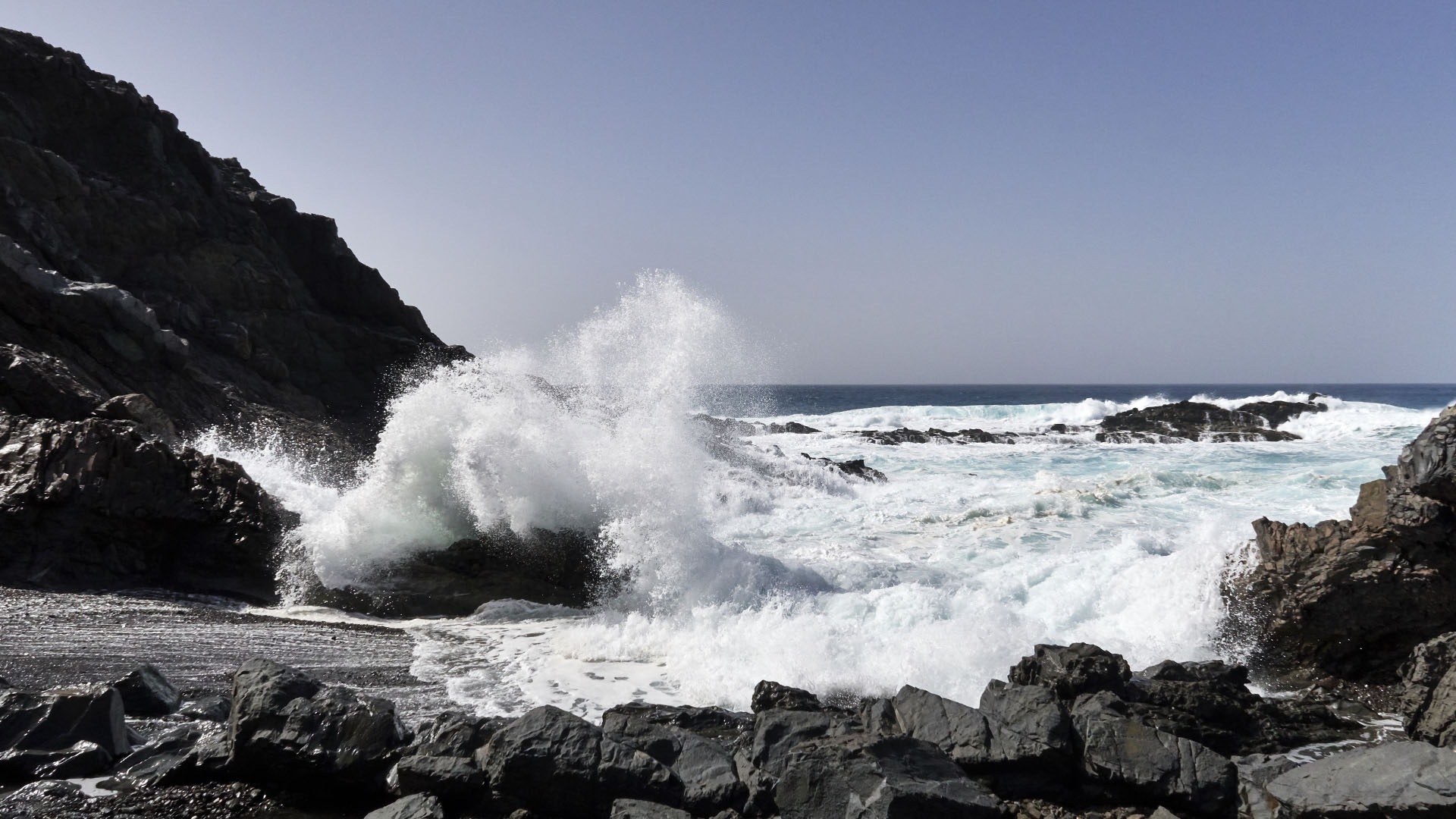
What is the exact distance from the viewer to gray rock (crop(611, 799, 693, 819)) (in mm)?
3984

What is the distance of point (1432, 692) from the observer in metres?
5.02

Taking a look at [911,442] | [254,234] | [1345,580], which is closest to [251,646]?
[1345,580]

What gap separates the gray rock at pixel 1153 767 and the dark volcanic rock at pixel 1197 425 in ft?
98.9

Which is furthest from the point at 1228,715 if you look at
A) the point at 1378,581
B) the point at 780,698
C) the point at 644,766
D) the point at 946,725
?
the point at 644,766

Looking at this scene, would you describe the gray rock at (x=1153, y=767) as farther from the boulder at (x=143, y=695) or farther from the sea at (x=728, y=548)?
the boulder at (x=143, y=695)

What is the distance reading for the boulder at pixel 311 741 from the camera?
173 inches

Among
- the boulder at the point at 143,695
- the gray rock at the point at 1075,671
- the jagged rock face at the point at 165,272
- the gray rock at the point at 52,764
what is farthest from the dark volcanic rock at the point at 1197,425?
the gray rock at the point at 52,764

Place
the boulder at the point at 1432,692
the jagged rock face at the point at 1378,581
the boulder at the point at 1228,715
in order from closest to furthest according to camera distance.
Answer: the boulder at the point at 1432,692, the boulder at the point at 1228,715, the jagged rock face at the point at 1378,581

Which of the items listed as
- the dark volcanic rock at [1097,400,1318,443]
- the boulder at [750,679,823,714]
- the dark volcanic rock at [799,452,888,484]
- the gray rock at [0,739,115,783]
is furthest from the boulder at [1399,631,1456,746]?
the dark volcanic rock at [1097,400,1318,443]

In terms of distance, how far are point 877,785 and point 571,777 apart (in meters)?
1.58

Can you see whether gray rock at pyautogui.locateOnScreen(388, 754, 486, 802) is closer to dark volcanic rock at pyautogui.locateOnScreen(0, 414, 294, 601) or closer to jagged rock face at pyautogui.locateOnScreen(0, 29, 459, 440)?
dark volcanic rock at pyautogui.locateOnScreen(0, 414, 294, 601)

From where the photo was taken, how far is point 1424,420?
32.2 metres

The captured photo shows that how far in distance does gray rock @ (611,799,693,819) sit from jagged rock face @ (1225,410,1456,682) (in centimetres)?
581

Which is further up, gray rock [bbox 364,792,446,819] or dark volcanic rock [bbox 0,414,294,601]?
dark volcanic rock [bbox 0,414,294,601]
